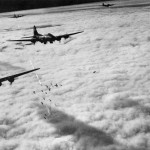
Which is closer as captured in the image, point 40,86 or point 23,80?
point 40,86

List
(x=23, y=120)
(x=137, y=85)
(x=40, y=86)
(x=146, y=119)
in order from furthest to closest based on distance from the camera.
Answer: (x=40, y=86) < (x=137, y=85) < (x=23, y=120) < (x=146, y=119)

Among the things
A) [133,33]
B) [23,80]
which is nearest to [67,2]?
[133,33]

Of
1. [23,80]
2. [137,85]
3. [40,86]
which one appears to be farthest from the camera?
[23,80]

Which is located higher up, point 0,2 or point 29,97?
point 0,2

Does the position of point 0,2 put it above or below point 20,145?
above

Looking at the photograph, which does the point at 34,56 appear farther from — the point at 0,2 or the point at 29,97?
the point at 0,2

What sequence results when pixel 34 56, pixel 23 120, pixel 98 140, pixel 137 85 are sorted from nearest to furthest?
pixel 98 140 < pixel 23 120 < pixel 137 85 < pixel 34 56

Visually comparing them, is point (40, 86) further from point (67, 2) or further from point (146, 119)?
point (67, 2)

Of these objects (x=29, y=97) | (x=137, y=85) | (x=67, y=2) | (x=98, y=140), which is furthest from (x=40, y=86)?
(x=67, y=2)

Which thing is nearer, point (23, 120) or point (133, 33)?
point (23, 120)
